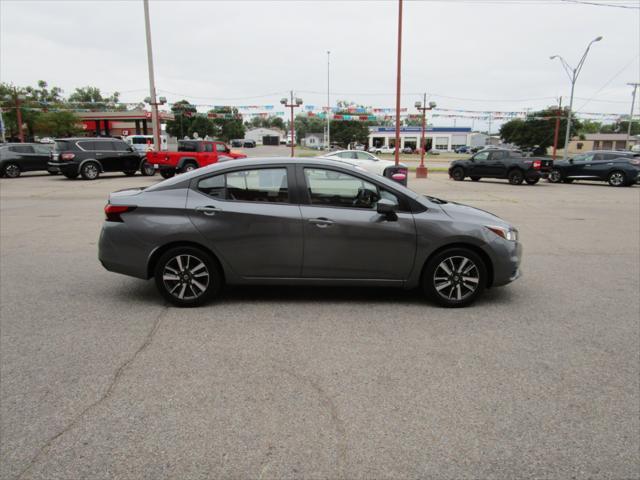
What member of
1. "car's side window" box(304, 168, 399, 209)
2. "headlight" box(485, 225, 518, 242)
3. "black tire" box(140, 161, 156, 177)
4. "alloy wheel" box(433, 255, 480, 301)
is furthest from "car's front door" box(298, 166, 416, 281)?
"black tire" box(140, 161, 156, 177)

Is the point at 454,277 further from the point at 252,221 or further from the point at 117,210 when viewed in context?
the point at 117,210

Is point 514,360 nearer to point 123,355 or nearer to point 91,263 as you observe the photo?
point 123,355

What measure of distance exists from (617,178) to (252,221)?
23.3 m

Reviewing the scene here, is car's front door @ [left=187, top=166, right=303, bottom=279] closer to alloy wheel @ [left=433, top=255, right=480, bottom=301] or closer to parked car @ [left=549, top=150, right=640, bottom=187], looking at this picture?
alloy wheel @ [left=433, top=255, right=480, bottom=301]

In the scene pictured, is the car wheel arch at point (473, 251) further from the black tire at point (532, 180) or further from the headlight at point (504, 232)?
the black tire at point (532, 180)

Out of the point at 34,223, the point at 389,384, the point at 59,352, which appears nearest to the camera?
the point at 389,384

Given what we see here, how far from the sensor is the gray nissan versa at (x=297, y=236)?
16.8ft

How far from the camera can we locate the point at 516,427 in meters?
3.04

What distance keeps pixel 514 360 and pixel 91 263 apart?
591cm

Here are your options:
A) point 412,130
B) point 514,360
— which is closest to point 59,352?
point 514,360

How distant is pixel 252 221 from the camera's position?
16.8 feet

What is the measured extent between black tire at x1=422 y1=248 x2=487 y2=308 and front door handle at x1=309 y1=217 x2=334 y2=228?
1160mm

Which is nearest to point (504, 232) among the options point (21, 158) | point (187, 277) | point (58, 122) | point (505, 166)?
point (187, 277)

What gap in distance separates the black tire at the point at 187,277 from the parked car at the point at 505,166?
69.0 ft
